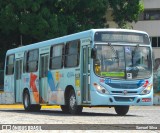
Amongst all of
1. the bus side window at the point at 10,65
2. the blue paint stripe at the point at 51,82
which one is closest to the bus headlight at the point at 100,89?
the blue paint stripe at the point at 51,82

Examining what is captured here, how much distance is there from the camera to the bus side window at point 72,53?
2184cm

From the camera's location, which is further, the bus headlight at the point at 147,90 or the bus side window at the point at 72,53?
the bus side window at the point at 72,53

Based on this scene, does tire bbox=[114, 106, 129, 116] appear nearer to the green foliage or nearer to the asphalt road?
the asphalt road

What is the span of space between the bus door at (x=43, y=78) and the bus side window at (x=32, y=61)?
66cm

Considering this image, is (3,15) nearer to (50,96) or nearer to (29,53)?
(29,53)

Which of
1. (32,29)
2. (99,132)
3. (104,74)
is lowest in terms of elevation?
(99,132)

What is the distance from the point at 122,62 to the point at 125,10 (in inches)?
1128

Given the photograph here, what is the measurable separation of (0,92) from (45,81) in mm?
12234

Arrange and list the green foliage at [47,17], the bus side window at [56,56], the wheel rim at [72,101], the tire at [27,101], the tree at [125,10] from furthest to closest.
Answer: the tree at [125,10], the green foliage at [47,17], the tire at [27,101], the bus side window at [56,56], the wheel rim at [72,101]

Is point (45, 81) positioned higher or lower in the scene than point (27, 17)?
lower

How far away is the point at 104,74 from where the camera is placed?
68.6ft

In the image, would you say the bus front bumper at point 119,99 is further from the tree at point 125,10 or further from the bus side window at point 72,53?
the tree at point 125,10

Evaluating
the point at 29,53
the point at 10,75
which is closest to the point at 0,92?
the point at 10,75

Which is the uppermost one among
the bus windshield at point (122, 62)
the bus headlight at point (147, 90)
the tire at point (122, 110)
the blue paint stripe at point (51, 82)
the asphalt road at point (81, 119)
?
the bus windshield at point (122, 62)
